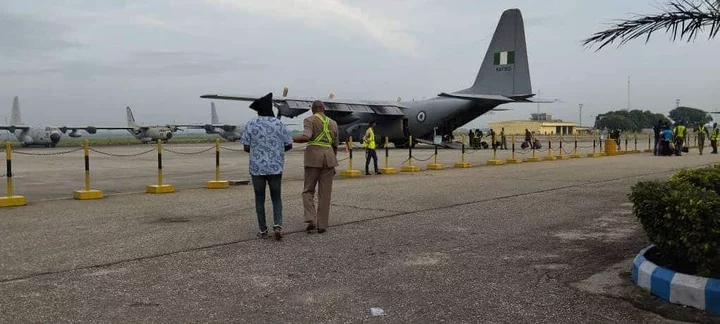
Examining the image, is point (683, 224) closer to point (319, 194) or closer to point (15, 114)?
point (319, 194)

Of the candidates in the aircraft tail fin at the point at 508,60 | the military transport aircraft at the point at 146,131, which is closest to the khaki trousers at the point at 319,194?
the aircraft tail fin at the point at 508,60

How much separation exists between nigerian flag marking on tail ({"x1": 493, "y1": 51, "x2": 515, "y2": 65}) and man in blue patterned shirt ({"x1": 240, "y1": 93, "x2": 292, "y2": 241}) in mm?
25108

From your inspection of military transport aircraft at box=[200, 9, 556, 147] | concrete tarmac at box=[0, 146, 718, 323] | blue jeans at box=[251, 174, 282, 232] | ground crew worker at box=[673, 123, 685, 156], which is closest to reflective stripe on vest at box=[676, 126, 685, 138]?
ground crew worker at box=[673, 123, 685, 156]

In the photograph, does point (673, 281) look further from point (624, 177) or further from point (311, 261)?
point (624, 177)

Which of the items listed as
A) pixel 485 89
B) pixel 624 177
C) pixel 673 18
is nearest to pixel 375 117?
pixel 485 89

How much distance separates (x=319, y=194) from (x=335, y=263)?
1861 mm

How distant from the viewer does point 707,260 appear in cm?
423

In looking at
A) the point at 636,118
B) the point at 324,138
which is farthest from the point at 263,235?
the point at 636,118

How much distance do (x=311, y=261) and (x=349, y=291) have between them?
113 centimetres

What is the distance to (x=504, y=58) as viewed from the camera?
30391mm

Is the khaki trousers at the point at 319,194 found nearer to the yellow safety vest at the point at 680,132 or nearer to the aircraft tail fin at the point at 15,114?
the yellow safety vest at the point at 680,132

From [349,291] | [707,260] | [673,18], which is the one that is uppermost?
[673,18]

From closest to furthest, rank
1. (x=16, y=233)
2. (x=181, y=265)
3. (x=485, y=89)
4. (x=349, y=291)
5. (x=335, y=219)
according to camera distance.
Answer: (x=349, y=291) < (x=181, y=265) < (x=16, y=233) < (x=335, y=219) < (x=485, y=89)

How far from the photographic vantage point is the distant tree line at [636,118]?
12619 cm
